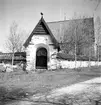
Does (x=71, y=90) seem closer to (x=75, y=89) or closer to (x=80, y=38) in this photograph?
(x=75, y=89)

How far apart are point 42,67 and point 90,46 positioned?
1178cm

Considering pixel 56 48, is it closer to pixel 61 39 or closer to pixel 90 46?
pixel 90 46

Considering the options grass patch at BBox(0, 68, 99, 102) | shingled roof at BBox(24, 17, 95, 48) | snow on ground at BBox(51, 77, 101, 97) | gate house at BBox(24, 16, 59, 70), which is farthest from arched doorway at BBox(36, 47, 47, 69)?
snow on ground at BBox(51, 77, 101, 97)

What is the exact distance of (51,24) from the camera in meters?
32.2

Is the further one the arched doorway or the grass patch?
the arched doorway

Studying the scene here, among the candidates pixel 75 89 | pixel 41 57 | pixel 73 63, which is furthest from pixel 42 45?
pixel 75 89

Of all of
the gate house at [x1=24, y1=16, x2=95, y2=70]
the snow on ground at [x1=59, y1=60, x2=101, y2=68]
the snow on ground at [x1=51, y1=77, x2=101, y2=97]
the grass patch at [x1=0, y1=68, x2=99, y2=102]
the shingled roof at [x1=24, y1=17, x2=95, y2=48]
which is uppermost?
the shingled roof at [x1=24, y1=17, x2=95, y2=48]

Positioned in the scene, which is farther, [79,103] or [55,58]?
[55,58]

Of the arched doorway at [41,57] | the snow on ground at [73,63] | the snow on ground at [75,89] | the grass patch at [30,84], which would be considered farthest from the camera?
the arched doorway at [41,57]

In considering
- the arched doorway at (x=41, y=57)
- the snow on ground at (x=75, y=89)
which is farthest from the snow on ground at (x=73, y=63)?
the snow on ground at (x=75, y=89)

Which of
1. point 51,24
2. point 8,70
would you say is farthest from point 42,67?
point 51,24

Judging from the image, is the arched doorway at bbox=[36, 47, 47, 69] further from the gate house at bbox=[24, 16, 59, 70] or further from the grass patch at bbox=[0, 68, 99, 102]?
the grass patch at bbox=[0, 68, 99, 102]

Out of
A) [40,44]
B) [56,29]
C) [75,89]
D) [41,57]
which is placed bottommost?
[75,89]

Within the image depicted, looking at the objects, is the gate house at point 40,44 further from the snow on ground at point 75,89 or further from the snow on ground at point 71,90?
the snow on ground at point 71,90
